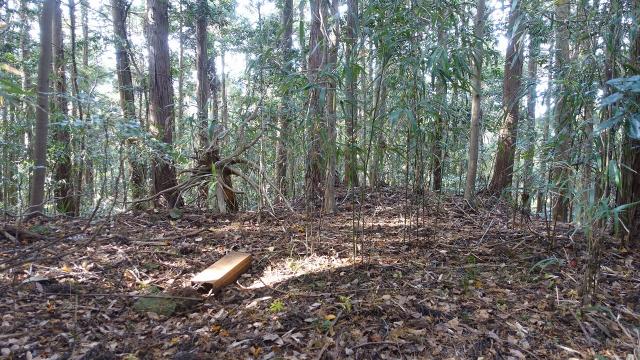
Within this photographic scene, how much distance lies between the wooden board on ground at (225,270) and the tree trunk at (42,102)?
8.04 feet

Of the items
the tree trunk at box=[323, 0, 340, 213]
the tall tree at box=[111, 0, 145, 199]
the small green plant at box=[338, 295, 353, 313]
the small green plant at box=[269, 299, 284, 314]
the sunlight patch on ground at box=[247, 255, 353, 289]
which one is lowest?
the small green plant at box=[269, 299, 284, 314]

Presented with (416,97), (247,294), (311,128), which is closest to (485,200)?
(416,97)

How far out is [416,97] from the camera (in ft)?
10.1

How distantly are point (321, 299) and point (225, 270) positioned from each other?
0.78 meters

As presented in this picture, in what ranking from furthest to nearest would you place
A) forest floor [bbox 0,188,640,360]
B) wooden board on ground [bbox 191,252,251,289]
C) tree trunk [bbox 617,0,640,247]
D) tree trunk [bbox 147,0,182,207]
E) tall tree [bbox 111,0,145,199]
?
tall tree [bbox 111,0,145,199] < tree trunk [bbox 147,0,182,207] < tree trunk [bbox 617,0,640,247] < wooden board on ground [bbox 191,252,251,289] < forest floor [bbox 0,188,640,360]

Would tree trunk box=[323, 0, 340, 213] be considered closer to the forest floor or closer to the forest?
the forest

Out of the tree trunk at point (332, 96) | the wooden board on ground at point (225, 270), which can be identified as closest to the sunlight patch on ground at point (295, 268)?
the wooden board on ground at point (225, 270)

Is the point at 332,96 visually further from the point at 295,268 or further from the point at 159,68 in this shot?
the point at 159,68

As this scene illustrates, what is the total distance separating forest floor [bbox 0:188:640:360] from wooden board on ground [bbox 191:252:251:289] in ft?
0.28

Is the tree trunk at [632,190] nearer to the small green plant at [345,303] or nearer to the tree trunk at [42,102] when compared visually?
the small green plant at [345,303]

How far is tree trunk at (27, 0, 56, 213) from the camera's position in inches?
166

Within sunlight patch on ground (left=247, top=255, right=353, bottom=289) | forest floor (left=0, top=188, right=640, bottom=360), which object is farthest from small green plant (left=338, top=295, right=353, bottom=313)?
sunlight patch on ground (left=247, top=255, right=353, bottom=289)

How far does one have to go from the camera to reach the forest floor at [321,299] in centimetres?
219

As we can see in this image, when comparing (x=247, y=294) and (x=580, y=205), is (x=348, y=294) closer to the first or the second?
(x=247, y=294)
